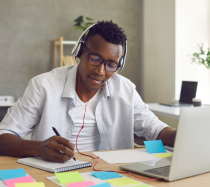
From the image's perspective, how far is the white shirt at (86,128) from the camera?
1.29 metres

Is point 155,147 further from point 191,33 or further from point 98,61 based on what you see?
point 191,33

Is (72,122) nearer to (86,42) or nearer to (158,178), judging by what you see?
(86,42)

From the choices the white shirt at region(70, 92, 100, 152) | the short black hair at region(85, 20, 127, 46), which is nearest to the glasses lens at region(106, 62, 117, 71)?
the short black hair at region(85, 20, 127, 46)

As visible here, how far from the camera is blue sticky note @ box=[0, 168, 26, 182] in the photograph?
743 mm

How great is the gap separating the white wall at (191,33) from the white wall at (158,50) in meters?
0.07

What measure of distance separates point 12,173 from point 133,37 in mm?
3062

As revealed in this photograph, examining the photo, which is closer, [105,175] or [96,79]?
[105,175]

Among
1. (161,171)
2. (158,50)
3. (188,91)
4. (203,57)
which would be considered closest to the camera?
(161,171)

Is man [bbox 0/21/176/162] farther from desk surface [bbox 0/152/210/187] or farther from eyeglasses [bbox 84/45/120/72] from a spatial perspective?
desk surface [bbox 0/152/210/187]

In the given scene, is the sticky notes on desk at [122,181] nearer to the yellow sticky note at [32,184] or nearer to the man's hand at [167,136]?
the yellow sticky note at [32,184]

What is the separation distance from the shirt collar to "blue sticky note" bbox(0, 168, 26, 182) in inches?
20.3

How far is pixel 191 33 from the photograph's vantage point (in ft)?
9.18

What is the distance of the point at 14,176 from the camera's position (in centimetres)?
75

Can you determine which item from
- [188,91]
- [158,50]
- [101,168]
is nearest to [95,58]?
[101,168]
